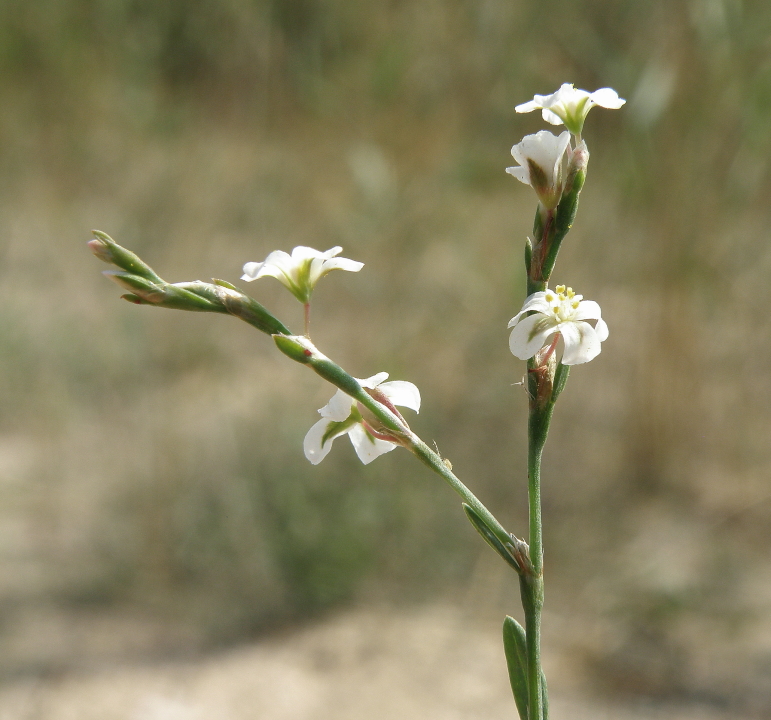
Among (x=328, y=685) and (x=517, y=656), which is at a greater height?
(x=328, y=685)

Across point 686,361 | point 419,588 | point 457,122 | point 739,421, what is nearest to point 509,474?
point 419,588

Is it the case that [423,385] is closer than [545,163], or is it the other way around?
[545,163]

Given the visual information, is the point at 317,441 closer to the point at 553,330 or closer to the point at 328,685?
the point at 553,330

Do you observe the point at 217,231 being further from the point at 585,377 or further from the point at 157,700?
the point at 157,700

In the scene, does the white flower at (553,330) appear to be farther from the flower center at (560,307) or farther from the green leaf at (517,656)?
the green leaf at (517,656)

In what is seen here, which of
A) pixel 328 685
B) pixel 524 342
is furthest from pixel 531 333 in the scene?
pixel 328 685

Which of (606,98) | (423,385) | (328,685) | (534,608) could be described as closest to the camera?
(534,608)

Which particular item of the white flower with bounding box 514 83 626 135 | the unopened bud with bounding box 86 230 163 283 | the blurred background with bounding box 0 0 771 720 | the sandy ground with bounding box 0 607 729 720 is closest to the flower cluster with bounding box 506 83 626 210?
the white flower with bounding box 514 83 626 135
